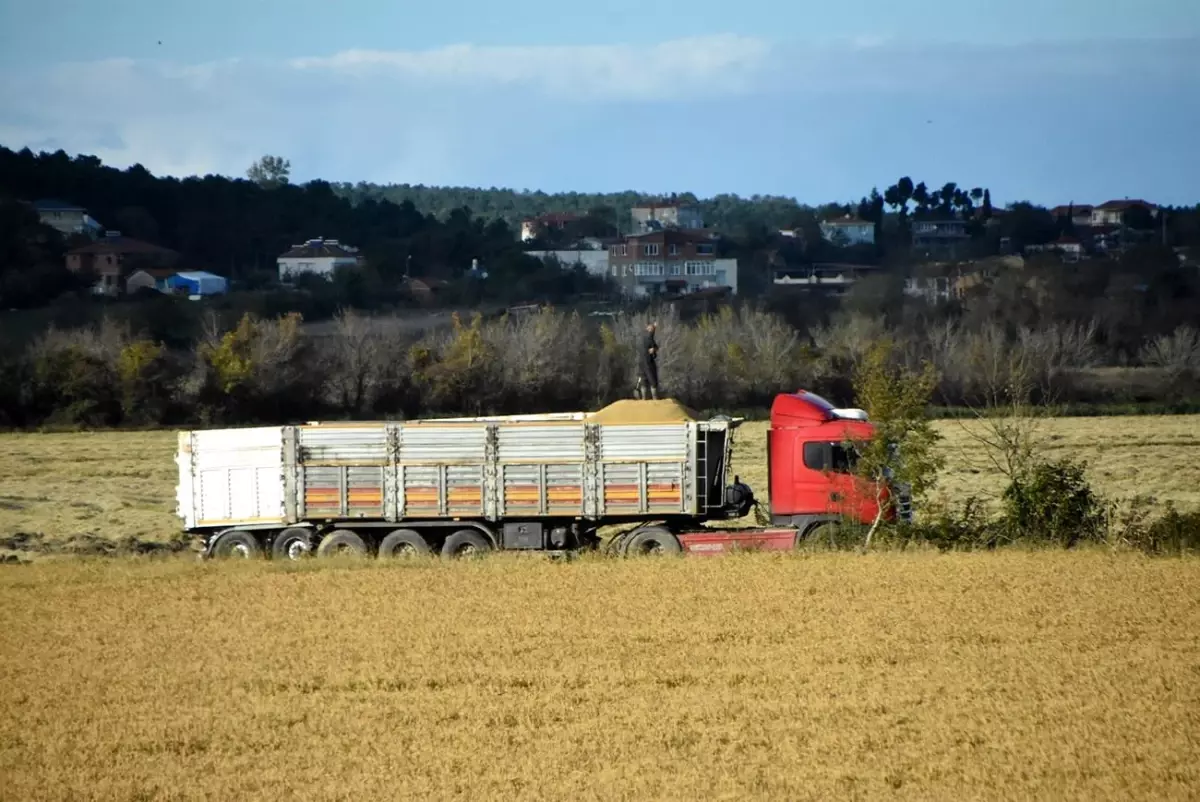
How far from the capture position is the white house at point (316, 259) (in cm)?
11788

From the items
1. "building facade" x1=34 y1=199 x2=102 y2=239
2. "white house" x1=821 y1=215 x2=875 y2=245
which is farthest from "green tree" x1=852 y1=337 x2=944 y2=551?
"white house" x1=821 y1=215 x2=875 y2=245

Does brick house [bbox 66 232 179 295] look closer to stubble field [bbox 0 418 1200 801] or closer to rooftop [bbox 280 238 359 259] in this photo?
rooftop [bbox 280 238 359 259]

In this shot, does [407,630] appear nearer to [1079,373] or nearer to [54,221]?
[1079,373]

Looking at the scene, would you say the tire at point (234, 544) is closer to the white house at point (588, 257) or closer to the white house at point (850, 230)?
the white house at point (588, 257)

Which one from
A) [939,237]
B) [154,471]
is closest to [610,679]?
[154,471]

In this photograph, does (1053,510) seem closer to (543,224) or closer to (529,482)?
(529,482)

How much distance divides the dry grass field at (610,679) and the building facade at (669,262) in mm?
115939

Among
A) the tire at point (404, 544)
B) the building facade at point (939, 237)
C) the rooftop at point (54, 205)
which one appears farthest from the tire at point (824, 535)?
the building facade at point (939, 237)

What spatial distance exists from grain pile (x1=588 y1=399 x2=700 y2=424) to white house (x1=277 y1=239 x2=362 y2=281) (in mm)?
89947

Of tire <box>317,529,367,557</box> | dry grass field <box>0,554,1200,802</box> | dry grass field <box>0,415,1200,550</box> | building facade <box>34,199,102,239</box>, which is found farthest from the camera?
building facade <box>34,199,102,239</box>

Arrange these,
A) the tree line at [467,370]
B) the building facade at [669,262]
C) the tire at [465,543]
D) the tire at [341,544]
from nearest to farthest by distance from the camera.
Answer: the tire at [465,543], the tire at [341,544], the tree line at [467,370], the building facade at [669,262]

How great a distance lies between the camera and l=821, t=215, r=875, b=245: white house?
594 ft

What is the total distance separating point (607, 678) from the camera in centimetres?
1856

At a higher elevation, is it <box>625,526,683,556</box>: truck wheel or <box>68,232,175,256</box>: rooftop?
<box>68,232,175,256</box>: rooftop
